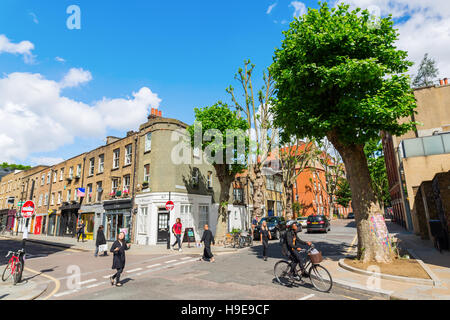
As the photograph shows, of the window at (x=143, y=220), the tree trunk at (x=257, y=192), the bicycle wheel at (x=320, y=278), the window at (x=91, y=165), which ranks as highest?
the window at (x=91, y=165)

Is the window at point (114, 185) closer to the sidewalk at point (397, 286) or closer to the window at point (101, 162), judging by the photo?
the window at point (101, 162)

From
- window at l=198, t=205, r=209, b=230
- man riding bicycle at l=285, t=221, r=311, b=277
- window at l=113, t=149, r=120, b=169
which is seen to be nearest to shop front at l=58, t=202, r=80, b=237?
window at l=113, t=149, r=120, b=169

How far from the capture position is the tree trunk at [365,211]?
31.4 ft

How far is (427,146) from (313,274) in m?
15.6

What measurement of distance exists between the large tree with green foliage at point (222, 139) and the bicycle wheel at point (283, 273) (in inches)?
424

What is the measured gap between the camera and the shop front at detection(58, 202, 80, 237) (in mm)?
29062

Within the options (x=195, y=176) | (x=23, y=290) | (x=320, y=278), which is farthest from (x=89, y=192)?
(x=320, y=278)

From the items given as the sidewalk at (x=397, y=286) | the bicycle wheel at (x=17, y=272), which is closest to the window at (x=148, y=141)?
the bicycle wheel at (x=17, y=272)

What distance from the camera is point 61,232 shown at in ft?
101

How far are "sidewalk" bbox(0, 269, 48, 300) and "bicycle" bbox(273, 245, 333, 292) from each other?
267 inches

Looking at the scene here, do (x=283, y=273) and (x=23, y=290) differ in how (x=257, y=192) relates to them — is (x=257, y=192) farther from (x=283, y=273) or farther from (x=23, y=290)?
(x=23, y=290)

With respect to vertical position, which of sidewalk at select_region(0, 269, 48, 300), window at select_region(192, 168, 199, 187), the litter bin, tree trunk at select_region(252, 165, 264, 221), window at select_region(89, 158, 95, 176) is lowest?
sidewalk at select_region(0, 269, 48, 300)

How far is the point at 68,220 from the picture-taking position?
99.2ft

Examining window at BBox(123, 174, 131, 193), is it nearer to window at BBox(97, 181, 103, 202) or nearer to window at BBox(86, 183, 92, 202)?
window at BBox(97, 181, 103, 202)
